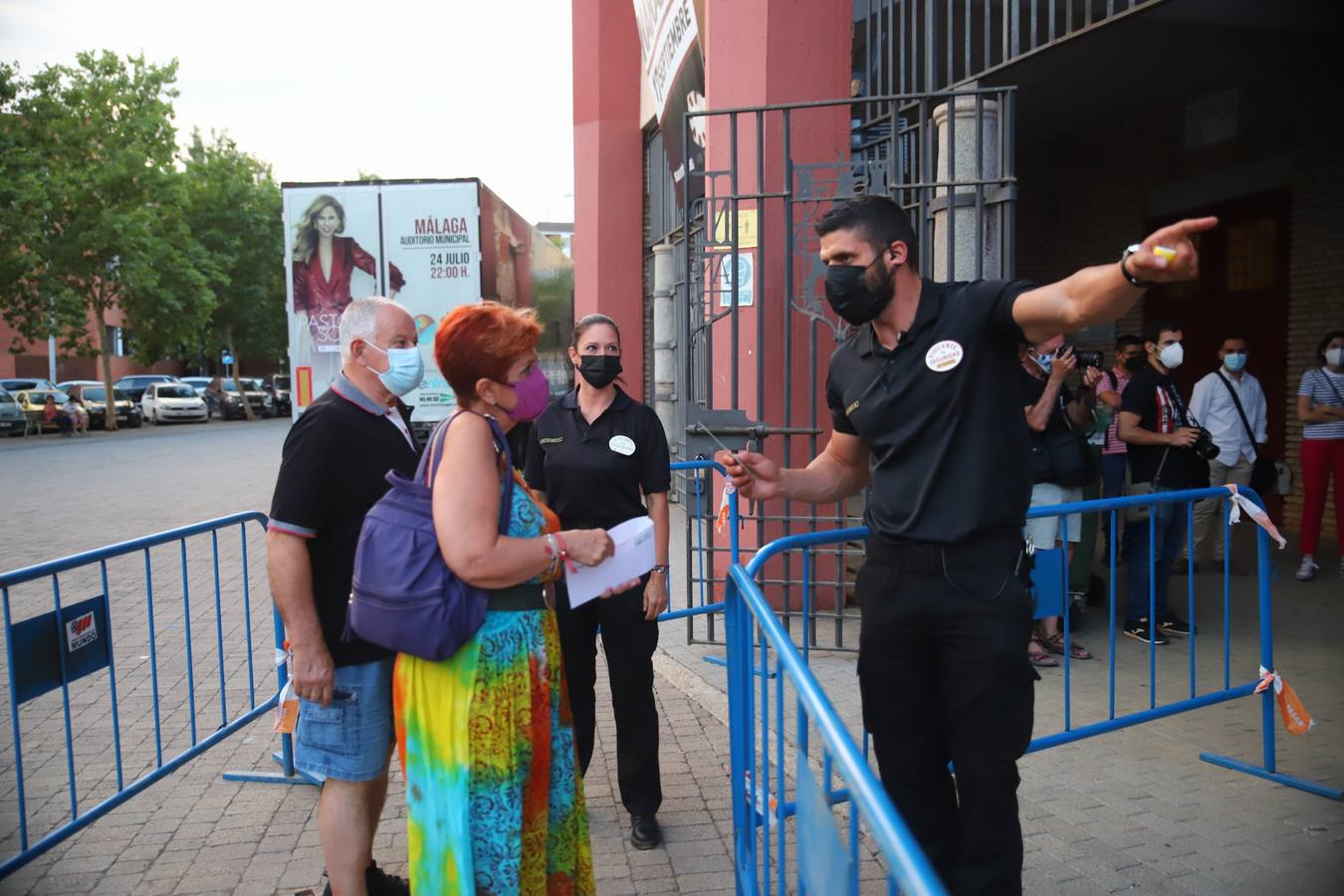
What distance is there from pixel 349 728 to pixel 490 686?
2.17 feet

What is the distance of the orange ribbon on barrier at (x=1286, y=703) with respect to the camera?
4258 mm

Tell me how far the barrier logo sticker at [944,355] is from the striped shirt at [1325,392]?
686cm

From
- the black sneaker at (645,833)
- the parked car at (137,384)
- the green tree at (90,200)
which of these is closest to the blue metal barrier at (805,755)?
the black sneaker at (645,833)

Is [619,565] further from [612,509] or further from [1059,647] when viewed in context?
[1059,647]

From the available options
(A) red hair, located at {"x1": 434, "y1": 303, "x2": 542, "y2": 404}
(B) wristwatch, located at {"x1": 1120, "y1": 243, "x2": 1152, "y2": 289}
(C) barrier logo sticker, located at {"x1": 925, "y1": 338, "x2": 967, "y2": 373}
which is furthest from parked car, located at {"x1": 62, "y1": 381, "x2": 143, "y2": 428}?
(B) wristwatch, located at {"x1": 1120, "y1": 243, "x2": 1152, "y2": 289}

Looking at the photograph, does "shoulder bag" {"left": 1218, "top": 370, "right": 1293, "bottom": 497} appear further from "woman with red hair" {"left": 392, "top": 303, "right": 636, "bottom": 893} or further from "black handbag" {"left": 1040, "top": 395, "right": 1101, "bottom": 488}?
"woman with red hair" {"left": 392, "top": 303, "right": 636, "bottom": 893}

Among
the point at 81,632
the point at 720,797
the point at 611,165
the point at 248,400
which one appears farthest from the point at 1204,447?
the point at 248,400

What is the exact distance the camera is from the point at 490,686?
2.55 meters

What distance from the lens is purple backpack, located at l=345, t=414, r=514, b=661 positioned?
2.46m

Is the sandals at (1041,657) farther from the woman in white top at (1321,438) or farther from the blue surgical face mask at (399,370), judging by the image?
the blue surgical face mask at (399,370)

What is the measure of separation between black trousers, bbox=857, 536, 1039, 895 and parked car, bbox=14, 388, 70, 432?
3369 cm

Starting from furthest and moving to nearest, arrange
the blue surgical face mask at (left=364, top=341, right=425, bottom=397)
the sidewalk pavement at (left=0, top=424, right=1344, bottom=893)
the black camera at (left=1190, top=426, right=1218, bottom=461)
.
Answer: the black camera at (left=1190, top=426, right=1218, bottom=461)
the sidewalk pavement at (left=0, top=424, right=1344, bottom=893)
the blue surgical face mask at (left=364, top=341, right=425, bottom=397)

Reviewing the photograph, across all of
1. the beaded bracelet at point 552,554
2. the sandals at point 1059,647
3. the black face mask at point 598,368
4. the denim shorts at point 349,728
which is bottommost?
the sandals at point 1059,647

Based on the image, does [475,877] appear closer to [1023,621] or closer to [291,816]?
[1023,621]
